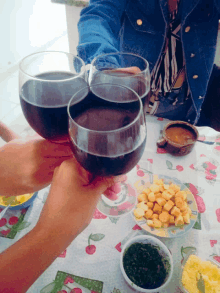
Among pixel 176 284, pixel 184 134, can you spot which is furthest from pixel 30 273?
pixel 184 134

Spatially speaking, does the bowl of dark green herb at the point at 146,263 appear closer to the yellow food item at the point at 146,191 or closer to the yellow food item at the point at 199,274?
the yellow food item at the point at 199,274

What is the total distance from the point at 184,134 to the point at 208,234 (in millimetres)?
406

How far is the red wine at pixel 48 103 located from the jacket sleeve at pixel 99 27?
41 cm

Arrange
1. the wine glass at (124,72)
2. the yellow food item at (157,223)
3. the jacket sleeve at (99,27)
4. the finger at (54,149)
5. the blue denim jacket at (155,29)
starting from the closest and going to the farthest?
the wine glass at (124,72)
the finger at (54,149)
the yellow food item at (157,223)
the jacket sleeve at (99,27)
the blue denim jacket at (155,29)

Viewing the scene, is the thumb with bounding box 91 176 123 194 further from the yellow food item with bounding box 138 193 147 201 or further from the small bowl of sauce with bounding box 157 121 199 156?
the small bowl of sauce with bounding box 157 121 199 156

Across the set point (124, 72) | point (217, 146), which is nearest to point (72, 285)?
point (124, 72)

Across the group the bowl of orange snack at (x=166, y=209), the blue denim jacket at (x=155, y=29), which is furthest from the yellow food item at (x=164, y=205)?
the blue denim jacket at (x=155, y=29)

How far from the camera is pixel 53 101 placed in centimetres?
41

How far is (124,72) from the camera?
51cm

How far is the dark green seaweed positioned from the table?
4 centimetres

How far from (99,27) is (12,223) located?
86 centimetres

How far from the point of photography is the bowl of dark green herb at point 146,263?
582 millimetres

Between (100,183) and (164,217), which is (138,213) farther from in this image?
(100,183)

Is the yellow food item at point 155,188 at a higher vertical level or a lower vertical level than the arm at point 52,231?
lower
